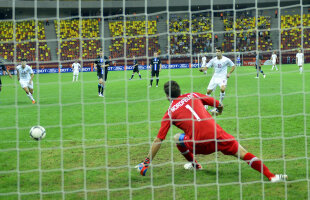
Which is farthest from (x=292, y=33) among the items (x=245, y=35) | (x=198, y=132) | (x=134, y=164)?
(x=198, y=132)

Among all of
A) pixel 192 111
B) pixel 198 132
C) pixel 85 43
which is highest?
pixel 85 43

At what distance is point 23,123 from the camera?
37.4 ft

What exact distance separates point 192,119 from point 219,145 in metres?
0.55

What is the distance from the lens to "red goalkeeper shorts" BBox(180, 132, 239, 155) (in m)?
5.59

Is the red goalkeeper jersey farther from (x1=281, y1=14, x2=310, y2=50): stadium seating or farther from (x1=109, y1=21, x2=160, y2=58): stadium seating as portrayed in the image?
(x1=281, y1=14, x2=310, y2=50): stadium seating

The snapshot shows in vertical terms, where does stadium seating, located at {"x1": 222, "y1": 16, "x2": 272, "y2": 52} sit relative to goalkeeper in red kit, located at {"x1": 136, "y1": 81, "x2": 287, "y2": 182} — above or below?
above

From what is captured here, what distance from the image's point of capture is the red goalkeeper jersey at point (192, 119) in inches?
224

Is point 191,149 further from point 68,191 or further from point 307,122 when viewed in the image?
point 307,122

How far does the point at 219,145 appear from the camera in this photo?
5656 mm

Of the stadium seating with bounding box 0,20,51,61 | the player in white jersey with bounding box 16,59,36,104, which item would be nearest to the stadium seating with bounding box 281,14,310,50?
the stadium seating with bounding box 0,20,51,61

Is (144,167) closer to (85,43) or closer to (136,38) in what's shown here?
(85,43)

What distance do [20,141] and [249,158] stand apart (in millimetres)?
5553

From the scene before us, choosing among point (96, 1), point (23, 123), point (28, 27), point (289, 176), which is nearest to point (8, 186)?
point (289, 176)

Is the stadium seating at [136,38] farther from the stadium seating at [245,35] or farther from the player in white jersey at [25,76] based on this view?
the player in white jersey at [25,76]
